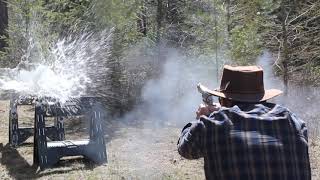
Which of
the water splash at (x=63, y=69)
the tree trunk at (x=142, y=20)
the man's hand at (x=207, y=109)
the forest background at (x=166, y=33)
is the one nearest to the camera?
the man's hand at (x=207, y=109)

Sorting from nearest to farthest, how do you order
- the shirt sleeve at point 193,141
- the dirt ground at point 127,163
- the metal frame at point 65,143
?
1. the shirt sleeve at point 193,141
2. the dirt ground at point 127,163
3. the metal frame at point 65,143

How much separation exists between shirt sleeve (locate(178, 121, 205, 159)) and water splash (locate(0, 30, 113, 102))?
4.79 metres

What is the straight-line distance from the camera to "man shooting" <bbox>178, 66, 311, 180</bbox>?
233 centimetres

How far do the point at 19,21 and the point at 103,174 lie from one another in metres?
7.90

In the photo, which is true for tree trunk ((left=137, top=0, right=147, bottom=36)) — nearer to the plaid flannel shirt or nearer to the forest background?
the forest background

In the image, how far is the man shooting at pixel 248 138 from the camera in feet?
7.65

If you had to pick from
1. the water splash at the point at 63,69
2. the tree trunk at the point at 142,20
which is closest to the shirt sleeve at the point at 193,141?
the water splash at the point at 63,69

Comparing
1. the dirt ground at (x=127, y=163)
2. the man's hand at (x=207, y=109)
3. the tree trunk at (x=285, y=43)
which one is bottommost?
the dirt ground at (x=127, y=163)

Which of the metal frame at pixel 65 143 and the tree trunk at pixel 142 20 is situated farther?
the tree trunk at pixel 142 20

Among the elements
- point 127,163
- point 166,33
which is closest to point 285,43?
point 166,33

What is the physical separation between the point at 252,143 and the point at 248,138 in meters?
0.03

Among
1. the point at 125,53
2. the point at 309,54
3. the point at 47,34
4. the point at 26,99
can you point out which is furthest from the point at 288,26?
the point at 26,99

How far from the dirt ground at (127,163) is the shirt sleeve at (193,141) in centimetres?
351

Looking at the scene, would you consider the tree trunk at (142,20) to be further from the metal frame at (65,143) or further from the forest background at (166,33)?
the metal frame at (65,143)
